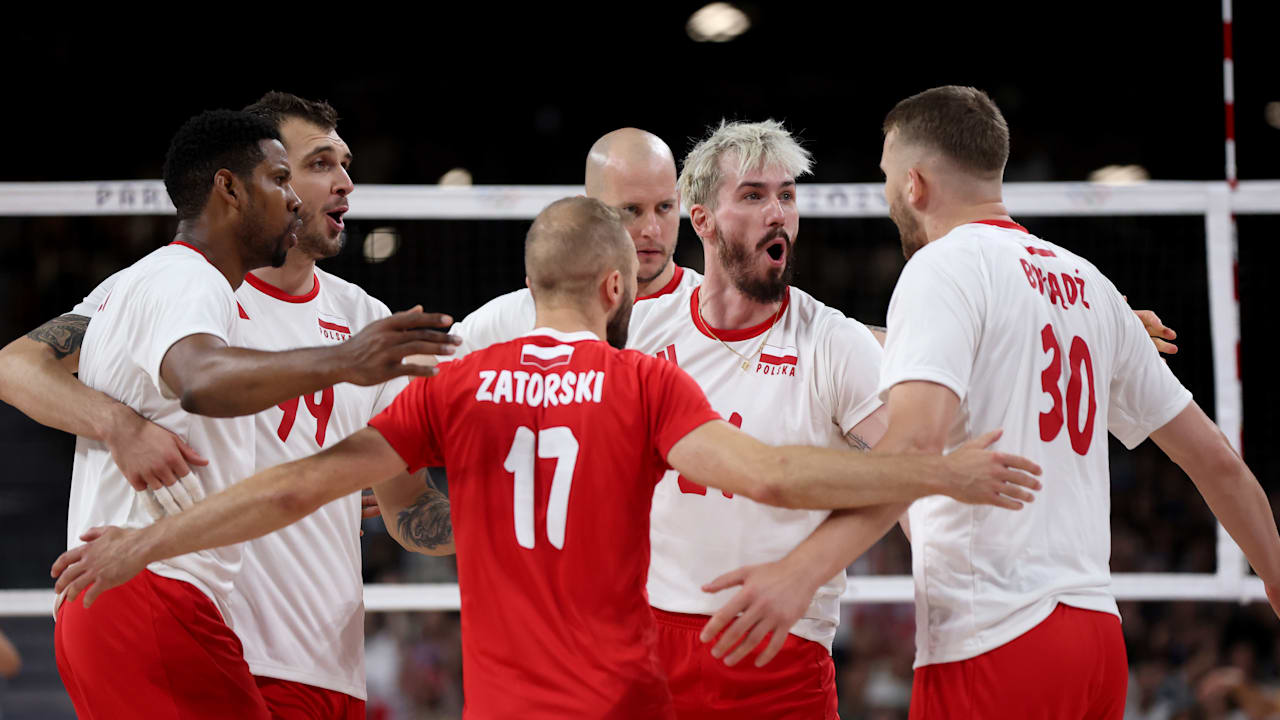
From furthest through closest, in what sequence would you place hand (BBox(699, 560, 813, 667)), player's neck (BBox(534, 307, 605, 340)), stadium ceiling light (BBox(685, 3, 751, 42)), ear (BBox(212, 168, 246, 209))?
stadium ceiling light (BBox(685, 3, 751, 42)), ear (BBox(212, 168, 246, 209)), player's neck (BBox(534, 307, 605, 340)), hand (BBox(699, 560, 813, 667))

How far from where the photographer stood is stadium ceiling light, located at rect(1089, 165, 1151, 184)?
13.2 meters

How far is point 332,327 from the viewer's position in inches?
172

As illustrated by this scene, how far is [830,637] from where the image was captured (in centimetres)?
387

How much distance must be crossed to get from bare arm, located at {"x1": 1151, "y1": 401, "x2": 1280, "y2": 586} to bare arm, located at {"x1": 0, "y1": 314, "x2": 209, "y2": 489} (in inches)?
119

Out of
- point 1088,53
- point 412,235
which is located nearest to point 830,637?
point 412,235

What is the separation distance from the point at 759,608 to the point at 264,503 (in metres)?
1.29

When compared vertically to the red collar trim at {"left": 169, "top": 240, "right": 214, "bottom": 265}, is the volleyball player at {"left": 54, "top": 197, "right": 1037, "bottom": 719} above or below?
below

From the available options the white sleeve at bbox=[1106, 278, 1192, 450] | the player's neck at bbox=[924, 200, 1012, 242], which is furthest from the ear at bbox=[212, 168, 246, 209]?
the white sleeve at bbox=[1106, 278, 1192, 450]

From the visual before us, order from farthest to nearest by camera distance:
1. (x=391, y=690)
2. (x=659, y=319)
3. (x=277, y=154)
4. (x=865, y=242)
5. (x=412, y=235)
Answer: (x=865, y=242), (x=412, y=235), (x=391, y=690), (x=659, y=319), (x=277, y=154)

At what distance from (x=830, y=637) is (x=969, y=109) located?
1.78 metres

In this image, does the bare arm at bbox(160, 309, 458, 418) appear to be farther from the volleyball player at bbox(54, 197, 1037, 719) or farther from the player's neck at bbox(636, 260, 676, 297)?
the player's neck at bbox(636, 260, 676, 297)

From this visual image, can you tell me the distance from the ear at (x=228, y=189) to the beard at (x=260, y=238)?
3 cm

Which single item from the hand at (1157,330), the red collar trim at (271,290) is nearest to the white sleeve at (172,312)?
the red collar trim at (271,290)

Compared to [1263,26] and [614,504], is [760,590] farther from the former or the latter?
[1263,26]
